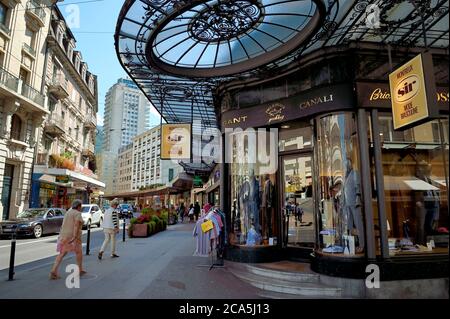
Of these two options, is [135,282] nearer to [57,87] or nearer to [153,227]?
[153,227]

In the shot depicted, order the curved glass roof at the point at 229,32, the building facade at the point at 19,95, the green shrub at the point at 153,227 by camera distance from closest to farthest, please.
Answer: the curved glass roof at the point at 229,32 → the green shrub at the point at 153,227 → the building facade at the point at 19,95

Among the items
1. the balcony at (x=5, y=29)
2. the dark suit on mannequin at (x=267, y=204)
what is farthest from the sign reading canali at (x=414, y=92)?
the balcony at (x=5, y=29)

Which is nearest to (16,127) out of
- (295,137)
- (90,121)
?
(90,121)

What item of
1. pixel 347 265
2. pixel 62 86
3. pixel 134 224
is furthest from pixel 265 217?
pixel 62 86

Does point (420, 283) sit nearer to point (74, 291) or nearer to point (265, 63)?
point (265, 63)

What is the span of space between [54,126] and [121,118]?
8628 cm

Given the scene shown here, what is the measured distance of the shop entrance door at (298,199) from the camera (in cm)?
824

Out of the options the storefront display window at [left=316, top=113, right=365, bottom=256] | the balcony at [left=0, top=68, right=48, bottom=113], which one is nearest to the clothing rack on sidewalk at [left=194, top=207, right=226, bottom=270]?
the storefront display window at [left=316, top=113, right=365, bottom=256]

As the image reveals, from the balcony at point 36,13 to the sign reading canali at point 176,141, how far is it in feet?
61.1

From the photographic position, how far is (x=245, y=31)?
777cm

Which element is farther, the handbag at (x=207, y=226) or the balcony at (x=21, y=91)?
the balcony at (x=21, y=91)

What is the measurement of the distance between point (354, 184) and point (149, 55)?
5.74m

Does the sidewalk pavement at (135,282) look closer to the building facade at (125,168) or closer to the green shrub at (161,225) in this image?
the green shrub at (161,225)

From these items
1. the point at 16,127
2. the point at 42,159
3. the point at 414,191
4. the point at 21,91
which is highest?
the point at 21,91
